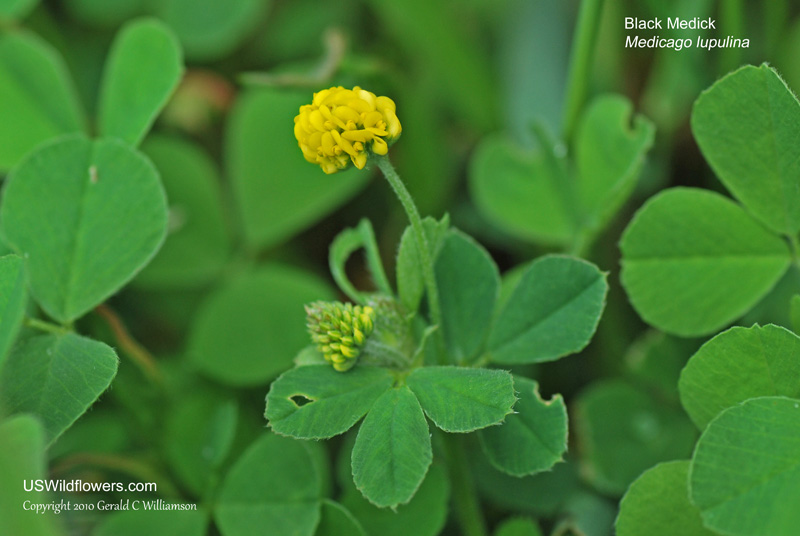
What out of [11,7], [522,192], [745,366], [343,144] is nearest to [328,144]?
[343,144]

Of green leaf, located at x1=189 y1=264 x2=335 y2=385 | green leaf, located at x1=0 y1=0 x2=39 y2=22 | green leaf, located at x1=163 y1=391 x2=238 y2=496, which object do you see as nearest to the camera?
green leaf, located at x1=163 y1=391 x2=238 y2=496

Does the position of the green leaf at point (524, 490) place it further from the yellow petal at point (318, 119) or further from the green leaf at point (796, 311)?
the yellow petal at point (318, 119)

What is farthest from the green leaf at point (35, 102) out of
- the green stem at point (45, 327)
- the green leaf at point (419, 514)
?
the green leaf at point (419, 514)

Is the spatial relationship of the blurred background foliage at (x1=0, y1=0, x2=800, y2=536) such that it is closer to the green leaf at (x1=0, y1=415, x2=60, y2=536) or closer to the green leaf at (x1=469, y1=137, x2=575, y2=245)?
the green leaf at (x1=469, y1=137, x2=575, y2=245)

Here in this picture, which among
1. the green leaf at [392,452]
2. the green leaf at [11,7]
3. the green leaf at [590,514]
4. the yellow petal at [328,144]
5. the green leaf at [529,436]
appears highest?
the yellow petal at [328,144]

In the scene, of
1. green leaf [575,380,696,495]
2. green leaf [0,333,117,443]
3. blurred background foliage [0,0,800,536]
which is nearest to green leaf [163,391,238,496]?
blurred background foliage [0,0,800,536]

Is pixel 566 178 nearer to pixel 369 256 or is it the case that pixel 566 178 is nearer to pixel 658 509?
pixel 369 256
